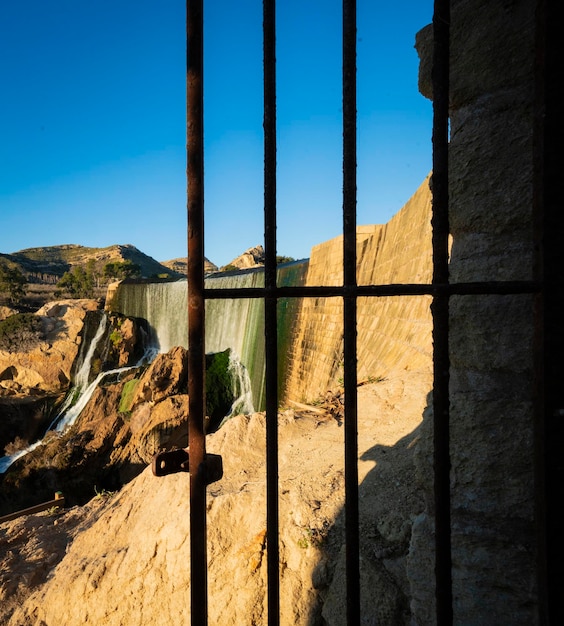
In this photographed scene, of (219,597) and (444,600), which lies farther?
(219,597)

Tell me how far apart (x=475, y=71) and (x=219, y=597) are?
275 cm

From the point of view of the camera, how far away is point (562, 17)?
2.94 feet

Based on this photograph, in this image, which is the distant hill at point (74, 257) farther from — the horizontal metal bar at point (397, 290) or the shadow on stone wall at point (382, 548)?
the horizontal metal bar at point (397, 290)

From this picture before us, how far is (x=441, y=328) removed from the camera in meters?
0.97

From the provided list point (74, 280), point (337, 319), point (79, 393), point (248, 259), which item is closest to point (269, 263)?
point (337, 319)

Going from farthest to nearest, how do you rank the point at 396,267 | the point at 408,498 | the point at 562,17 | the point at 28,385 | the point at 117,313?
the point at 117,313, the point at 28,385, the point at 396,267, the point at 408,498, the point at 562,17

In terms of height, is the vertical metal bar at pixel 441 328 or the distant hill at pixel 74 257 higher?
the distant hill at pixel 74 257

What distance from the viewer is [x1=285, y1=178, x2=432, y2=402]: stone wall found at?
5.33 m

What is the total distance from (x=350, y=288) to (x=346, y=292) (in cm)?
1

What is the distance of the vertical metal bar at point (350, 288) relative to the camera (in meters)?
1.02

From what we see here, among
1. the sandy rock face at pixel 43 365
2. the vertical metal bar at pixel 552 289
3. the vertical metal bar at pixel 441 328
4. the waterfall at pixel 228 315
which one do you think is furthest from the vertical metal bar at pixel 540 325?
the sandy rock face at pixel 43 365

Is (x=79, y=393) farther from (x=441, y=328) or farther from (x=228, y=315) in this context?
(x=441, y=328)

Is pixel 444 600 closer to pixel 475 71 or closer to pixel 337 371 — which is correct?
pixel 475 71

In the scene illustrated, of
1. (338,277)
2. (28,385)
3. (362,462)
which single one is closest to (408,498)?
(362,462)
